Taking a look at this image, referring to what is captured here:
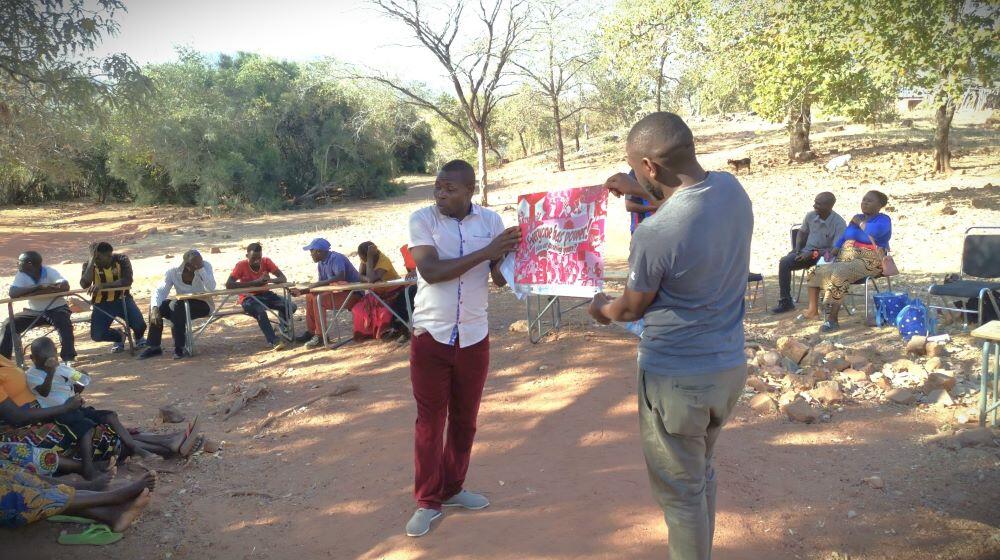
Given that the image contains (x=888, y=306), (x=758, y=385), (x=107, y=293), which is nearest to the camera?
(x=758, y=385)

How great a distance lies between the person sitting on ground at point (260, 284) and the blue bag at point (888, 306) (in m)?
7.01

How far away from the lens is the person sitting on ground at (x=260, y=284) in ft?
28.2

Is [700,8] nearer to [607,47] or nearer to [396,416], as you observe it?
[607,47]

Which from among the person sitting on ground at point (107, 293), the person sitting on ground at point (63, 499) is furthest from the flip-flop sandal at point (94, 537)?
the person sitting on ground at point (107, 293)

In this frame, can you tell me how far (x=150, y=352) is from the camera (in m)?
8.52

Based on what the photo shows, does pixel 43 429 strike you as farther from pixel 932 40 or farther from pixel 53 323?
pixel 932 40

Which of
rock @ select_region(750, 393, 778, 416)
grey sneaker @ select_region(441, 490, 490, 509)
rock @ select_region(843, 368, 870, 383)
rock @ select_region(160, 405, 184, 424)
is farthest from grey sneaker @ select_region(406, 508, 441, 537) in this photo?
rock @ select_region(843, 368, 870, 383)

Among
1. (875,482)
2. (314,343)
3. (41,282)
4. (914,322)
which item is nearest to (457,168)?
(875,482)

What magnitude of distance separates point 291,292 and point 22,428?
172 inches

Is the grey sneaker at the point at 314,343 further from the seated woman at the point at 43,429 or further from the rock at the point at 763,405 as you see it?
the rock at the point at 763,405

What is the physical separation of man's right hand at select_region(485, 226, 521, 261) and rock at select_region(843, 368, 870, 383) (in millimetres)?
3735

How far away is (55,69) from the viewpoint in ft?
26.9

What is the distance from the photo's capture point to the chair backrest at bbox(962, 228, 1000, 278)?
293 inches

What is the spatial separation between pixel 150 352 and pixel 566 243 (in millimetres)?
6488
